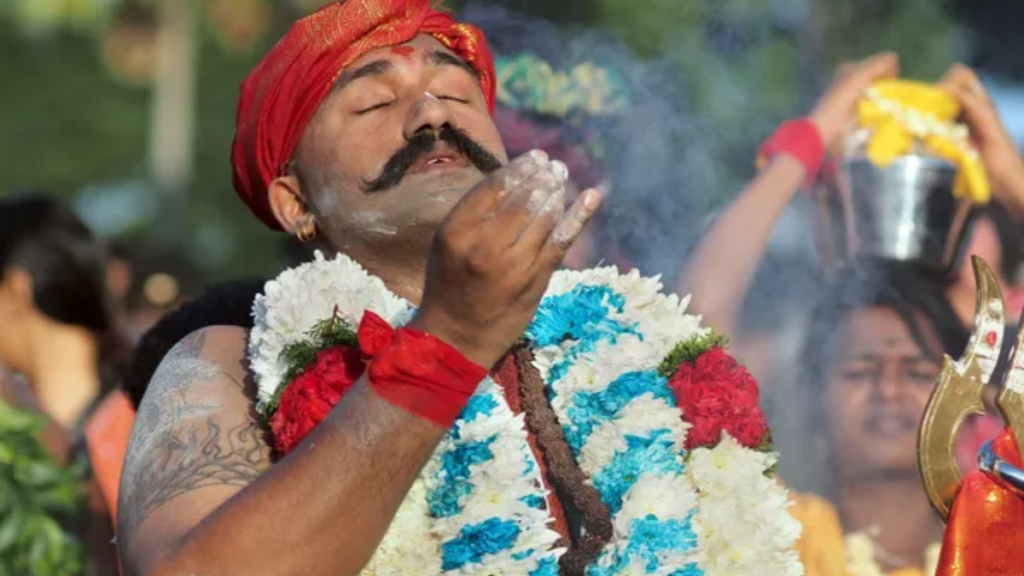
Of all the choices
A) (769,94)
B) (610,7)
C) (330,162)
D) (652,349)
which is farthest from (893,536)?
(330,162)

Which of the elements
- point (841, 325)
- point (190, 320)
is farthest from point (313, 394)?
point (841, 325)

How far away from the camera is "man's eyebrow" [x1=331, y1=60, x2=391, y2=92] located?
297 centimetres

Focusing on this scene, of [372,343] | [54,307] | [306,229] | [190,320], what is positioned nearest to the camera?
[372,343]

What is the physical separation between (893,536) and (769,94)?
4.77 feet

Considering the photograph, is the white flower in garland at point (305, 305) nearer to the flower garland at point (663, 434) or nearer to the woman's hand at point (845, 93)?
the flower garland at point (663, 434)

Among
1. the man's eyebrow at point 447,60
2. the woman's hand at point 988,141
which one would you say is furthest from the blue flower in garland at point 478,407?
the woman's hand at point 988,141

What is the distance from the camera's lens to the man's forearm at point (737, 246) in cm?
481

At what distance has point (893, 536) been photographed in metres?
5.27

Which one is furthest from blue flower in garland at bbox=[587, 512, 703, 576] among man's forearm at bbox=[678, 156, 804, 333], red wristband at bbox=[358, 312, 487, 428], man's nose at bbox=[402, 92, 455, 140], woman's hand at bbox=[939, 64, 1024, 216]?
woman's hand at bbox=[939, 64, 1024, 216]

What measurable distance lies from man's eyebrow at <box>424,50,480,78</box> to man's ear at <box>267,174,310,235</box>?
1.04 feet

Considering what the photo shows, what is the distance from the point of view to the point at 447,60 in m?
3.08

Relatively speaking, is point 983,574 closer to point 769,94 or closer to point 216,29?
point 769,94

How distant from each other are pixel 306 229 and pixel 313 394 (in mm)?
568

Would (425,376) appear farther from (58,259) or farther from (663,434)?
(58,259)
